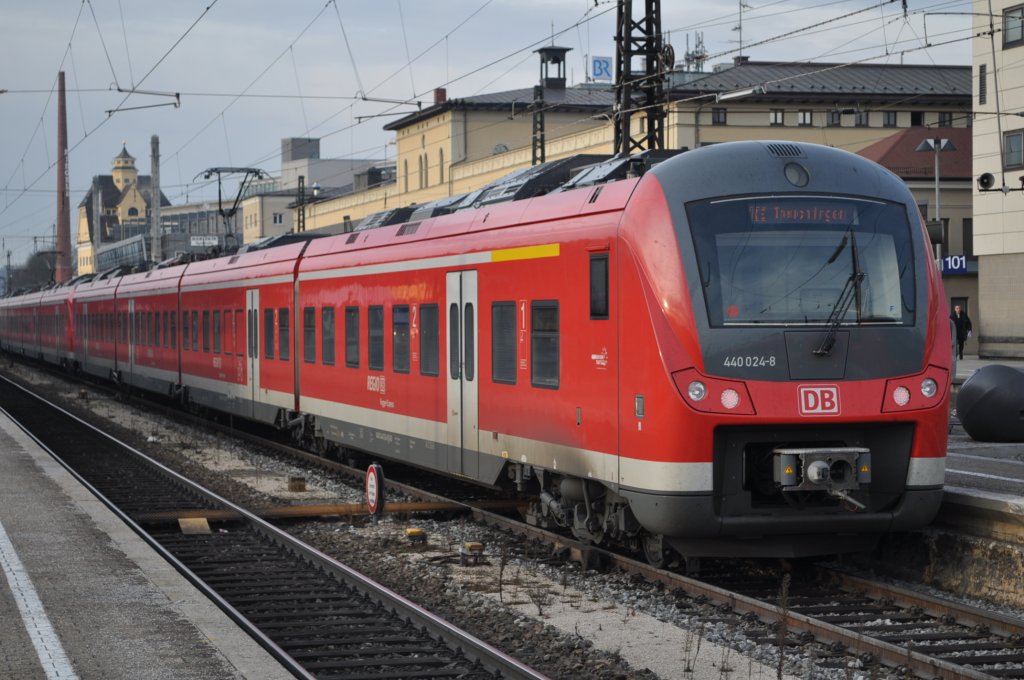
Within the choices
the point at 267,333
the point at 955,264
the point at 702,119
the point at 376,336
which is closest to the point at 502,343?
the point at 376,336

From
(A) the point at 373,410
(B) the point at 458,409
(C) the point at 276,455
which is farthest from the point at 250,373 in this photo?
(B) the point at 458,409

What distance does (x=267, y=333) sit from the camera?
22.4m

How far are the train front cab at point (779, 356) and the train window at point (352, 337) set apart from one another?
25.6ft

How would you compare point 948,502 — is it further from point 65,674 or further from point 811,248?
point 65,674

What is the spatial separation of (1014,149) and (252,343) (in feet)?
97.9

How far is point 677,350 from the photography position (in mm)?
9969

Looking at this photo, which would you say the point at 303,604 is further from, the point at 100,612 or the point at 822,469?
the point at 822,469

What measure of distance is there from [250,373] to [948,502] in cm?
1453

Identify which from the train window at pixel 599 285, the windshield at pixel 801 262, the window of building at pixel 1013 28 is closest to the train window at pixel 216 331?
the train window at pixel 599 285

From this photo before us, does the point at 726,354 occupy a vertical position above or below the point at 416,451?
above

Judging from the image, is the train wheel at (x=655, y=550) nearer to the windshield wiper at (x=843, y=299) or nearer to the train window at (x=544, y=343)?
the train window at (x=544, y=343)

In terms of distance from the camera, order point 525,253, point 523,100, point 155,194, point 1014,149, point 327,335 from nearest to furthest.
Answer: point 525,253 < point 327,335 < point 1014,149 < point 155,194 < point 523,100

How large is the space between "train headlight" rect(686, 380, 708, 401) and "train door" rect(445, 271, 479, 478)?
4.05 metres

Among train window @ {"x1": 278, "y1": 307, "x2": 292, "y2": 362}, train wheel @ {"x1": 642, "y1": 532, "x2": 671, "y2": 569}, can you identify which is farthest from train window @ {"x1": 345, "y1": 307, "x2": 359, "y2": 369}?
train wheel @ {"x1": 642, "y1": 532, "x2": 671, "y2": 569}
